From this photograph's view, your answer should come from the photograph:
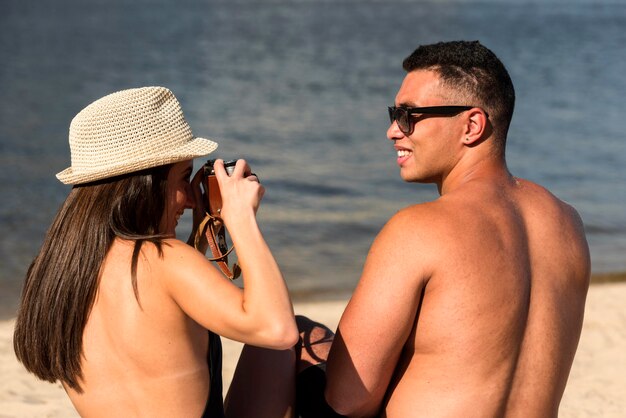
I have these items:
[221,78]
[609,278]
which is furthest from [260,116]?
[609,278]

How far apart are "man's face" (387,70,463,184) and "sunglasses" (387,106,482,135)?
1 centimetres

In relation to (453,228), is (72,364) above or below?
below

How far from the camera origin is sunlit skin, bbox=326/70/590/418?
2.88 meters

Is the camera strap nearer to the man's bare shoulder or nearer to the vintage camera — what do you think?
the vintage camera

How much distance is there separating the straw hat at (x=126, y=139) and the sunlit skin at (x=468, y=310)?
0.70 m

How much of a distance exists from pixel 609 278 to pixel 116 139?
6.79 metres

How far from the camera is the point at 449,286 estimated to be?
114 inches

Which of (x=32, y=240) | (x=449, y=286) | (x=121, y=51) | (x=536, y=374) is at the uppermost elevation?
(x=449, y=286)

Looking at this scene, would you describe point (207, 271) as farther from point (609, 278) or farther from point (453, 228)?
point (609, 278)

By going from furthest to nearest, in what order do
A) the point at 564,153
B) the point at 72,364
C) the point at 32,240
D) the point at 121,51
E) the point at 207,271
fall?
the point at 121,51 < the point at 564,153 < the point at 32,240 < the point at 72,364 < the point at 207,271

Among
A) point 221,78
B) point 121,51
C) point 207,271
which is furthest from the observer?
point 121,51

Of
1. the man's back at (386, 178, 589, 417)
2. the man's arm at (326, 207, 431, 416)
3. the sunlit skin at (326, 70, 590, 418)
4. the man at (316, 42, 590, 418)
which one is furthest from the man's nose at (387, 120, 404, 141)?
the man's arm at (326, 207, 431, 416)

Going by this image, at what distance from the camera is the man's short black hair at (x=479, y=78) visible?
10.7ft

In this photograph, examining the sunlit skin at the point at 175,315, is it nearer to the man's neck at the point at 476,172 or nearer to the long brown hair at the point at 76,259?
the long brown hair at the point at 76,259
